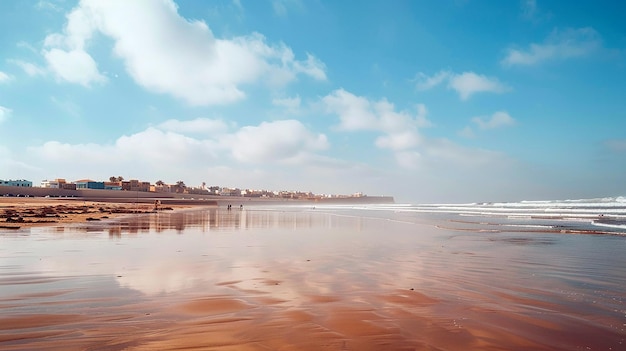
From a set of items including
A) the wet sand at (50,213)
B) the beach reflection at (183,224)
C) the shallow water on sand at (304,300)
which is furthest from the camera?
the wet sand at (50,213)

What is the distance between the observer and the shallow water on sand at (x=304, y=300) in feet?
13.1

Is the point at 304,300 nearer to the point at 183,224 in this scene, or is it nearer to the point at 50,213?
the point at 183,224

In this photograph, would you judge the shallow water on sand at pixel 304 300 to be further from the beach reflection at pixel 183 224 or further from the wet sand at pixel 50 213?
the wet sand at pixel 50 213

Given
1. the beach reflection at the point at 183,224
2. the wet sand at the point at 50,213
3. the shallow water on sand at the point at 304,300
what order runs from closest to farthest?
the shallow water on sand at the point at 304,300 → the beach reflection at the point at 183,224 → the wet sand at the point at 50,213

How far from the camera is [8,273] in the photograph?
724cm

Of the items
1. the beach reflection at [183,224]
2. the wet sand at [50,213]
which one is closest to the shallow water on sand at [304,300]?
the beach reflection at [183,224]

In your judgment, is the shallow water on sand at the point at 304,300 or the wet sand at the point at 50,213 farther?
the wet sand at the point at 50,213

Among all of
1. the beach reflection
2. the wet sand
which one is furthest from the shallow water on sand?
the wet sand

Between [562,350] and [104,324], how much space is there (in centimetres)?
527

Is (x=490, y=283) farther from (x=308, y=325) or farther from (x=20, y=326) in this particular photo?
(x=20, y=326)

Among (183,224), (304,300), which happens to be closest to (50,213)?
(183,224)

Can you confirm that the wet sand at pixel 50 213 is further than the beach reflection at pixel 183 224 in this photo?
Yes

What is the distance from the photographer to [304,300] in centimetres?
564

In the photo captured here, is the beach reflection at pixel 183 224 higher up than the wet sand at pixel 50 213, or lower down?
lower down
